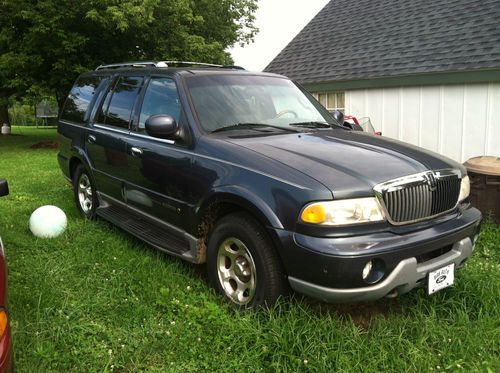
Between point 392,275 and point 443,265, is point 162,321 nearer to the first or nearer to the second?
point 392,275

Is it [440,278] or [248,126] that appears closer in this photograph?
[440,278]

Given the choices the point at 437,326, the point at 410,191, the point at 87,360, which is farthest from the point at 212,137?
the point at 437,326

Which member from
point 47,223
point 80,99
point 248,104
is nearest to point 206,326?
point 248,104

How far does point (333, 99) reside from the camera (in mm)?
11320

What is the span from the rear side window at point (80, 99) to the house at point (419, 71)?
19.8 ft

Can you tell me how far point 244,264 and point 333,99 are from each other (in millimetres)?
8664

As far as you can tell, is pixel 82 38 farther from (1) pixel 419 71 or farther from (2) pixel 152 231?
(2) pixel 152 231

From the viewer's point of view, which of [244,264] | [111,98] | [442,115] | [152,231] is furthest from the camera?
[442,115]

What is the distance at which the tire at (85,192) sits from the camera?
5574mm

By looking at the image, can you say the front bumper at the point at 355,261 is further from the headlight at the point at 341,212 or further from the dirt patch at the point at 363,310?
the dirt patch at the point at 363,310

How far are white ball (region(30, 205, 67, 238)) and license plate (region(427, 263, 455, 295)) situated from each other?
12.6 feet

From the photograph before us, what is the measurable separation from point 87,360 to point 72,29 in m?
15.0

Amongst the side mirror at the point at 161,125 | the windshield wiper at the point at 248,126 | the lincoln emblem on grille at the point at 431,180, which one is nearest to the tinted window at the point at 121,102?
the side mirror at the point at 161,125

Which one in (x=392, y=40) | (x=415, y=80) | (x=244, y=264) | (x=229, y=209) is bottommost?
(x=244, y=264)
